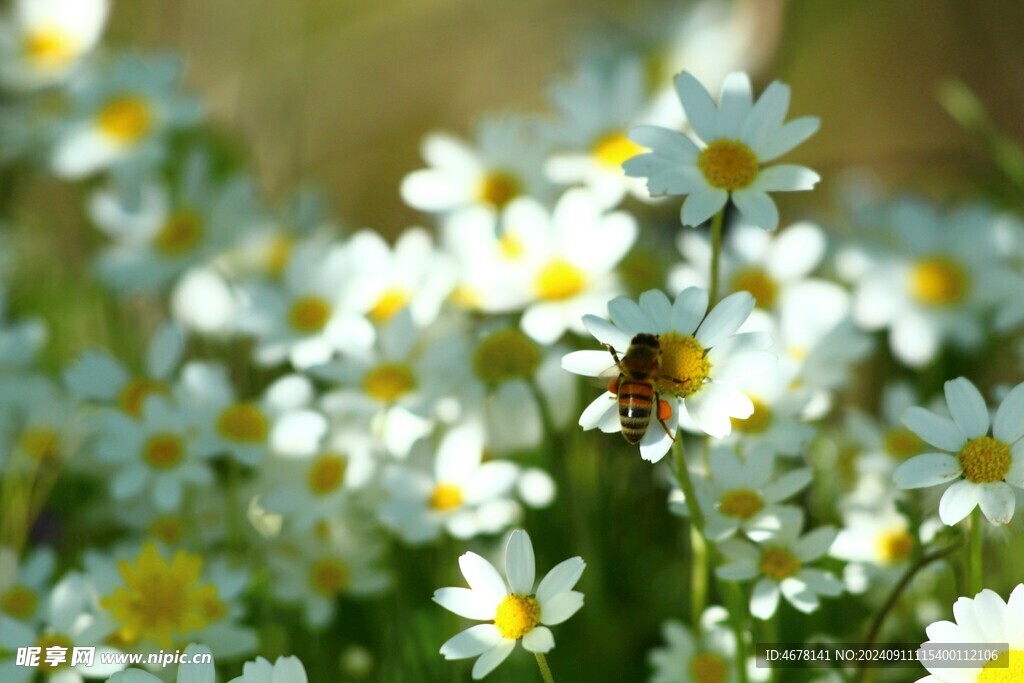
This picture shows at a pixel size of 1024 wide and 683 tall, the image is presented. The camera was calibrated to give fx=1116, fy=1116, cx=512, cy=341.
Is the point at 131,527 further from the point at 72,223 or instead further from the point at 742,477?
the point at 72,223

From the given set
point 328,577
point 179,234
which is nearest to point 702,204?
point 328,577

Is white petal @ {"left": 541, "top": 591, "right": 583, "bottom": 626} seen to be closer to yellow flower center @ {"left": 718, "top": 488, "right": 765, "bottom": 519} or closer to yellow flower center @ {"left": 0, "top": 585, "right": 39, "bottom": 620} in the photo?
yellow flower center @ {"left": 718, "top": 488, "right": 765, "bottom": 519}

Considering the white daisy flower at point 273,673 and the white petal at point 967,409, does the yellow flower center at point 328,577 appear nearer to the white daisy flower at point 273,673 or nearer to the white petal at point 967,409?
the white daisy flower at point 273,673

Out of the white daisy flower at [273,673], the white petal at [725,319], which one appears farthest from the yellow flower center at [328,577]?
the white petal at [725,319]

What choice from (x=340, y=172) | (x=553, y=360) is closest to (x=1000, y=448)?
(x=553, y=360)

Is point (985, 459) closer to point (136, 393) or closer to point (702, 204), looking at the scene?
point (702, 204)

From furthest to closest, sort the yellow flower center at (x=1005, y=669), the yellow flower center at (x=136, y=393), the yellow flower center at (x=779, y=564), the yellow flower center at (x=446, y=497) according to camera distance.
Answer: the yellow flower center at (x=136, y=393), the yellow flower center at (x=446, y=497), the yellow flower center at (x=779, y=564), the yellow flower center at (x=1005, y=669)
